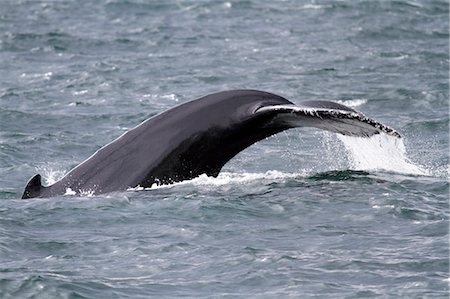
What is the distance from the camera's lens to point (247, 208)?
575 inches

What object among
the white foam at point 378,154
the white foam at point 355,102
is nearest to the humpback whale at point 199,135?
the white foam at point 378,154

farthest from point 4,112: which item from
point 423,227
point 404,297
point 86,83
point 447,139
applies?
point 404,297

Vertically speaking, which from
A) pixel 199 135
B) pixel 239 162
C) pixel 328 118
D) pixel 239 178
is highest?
pixel 328 118

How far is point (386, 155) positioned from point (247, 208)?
208 centimetres

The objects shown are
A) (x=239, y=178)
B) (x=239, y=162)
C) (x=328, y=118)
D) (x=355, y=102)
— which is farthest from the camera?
(x=355, y=102)

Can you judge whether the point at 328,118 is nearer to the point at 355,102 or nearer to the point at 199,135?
the point at 199,135

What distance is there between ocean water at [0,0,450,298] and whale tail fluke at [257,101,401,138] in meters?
0.65

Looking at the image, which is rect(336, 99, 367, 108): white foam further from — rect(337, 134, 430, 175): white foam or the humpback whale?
the humpback whale

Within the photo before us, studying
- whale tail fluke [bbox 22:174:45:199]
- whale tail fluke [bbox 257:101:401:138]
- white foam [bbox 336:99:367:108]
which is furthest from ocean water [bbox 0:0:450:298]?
whale tail fluke [bbox 257:101:401:138]

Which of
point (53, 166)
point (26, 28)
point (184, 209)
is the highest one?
point (184, 209)

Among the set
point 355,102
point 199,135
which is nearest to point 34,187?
point 199,135

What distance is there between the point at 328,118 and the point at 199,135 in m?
1.47

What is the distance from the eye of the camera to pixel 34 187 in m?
14.8

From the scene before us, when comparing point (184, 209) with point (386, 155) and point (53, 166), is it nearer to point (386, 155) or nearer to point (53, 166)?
point (386, 155)
